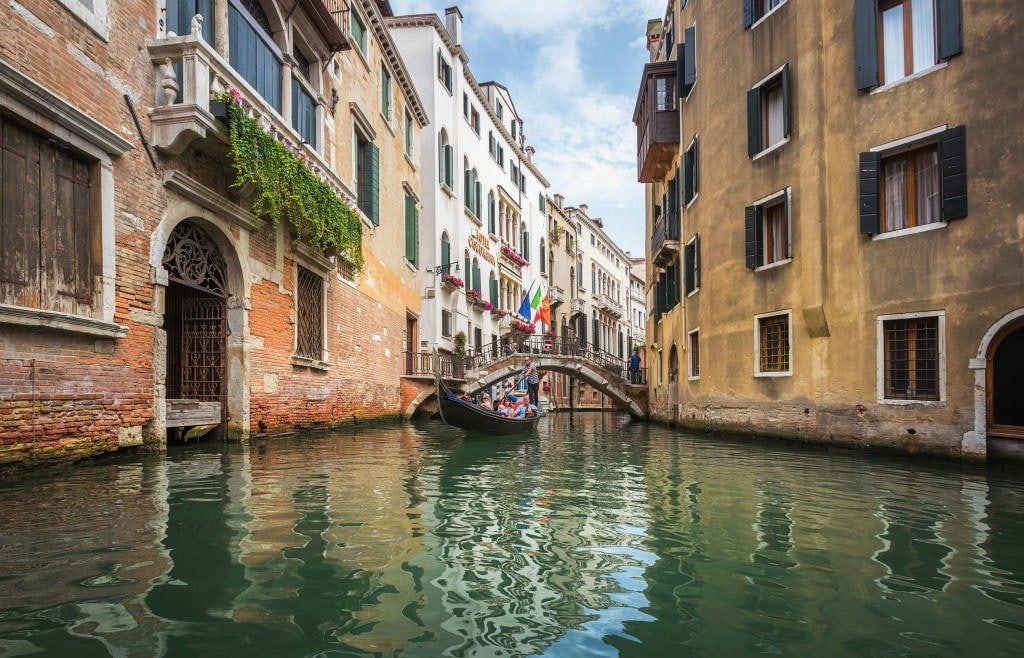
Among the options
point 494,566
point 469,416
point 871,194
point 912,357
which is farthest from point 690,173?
point 494,566

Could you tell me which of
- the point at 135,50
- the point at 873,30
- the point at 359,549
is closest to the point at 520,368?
the point at 873,30

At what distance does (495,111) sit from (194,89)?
20.0 m

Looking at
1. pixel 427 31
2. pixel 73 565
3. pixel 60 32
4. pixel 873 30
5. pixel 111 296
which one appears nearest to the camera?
pixel 73 565

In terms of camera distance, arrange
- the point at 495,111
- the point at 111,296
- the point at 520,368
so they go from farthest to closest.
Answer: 1. the point at 495,111
2. the point at 520,368
3. the point at 111,296

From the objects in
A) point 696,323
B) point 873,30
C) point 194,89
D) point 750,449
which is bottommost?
point 750,449

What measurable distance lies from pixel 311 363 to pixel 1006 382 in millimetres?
8874

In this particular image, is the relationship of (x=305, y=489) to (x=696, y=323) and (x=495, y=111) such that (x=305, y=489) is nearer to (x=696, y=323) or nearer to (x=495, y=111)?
(x=696, y=323)

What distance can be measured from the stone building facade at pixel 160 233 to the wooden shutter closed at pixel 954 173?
26.1ft

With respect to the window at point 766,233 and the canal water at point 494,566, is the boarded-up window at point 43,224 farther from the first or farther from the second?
the window at point 766,233

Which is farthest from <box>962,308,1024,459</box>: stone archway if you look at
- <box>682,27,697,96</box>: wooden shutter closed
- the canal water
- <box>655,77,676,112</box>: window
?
<box>655,77,676,112</box>: window

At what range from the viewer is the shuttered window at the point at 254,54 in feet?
26.7

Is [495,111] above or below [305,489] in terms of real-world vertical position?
above

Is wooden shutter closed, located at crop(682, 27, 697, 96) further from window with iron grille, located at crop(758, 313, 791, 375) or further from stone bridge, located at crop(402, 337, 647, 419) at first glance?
stone bridge, located at crop(402, 337, 647, 419)

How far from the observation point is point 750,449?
938cm
